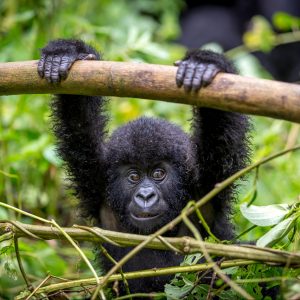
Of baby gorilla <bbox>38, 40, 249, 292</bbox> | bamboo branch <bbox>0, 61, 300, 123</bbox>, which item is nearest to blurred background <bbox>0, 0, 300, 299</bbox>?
baby gorilla <bbox>38, 40, 249, 292</bbox>

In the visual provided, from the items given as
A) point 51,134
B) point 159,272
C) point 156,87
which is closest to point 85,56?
point 156,87

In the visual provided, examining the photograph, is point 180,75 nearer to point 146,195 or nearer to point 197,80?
point 197,80

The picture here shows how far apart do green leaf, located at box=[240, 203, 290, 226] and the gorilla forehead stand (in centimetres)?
79

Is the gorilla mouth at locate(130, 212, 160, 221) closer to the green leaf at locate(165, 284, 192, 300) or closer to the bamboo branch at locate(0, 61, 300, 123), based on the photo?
the green leaf at locate(165, 284, 192, 300)

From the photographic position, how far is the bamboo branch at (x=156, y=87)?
2295mm

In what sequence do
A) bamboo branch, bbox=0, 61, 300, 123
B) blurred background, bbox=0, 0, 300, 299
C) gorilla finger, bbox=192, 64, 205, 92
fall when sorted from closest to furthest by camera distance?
bamboo branch, bbox=0, 61, 300, 123, gorilla finger, bbox=192, 64, 205, 92, blurred background, bbox=0, 0, 300, 299

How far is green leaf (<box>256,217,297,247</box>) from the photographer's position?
2580 millimetres

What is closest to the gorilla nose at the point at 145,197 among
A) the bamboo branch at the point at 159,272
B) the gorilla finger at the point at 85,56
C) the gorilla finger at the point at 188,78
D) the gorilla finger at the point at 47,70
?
the bamboo branch at the point at 159,272

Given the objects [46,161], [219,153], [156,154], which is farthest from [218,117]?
[46,161]

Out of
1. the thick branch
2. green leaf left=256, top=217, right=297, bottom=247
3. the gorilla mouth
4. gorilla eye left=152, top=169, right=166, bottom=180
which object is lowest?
the gorilla mouth

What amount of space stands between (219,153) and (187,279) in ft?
2.55

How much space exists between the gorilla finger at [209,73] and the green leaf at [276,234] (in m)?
0.65

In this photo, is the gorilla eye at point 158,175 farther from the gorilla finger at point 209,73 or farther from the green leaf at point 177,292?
the gorilla finger at point 209,73

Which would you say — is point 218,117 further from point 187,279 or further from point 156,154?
point 187,279
